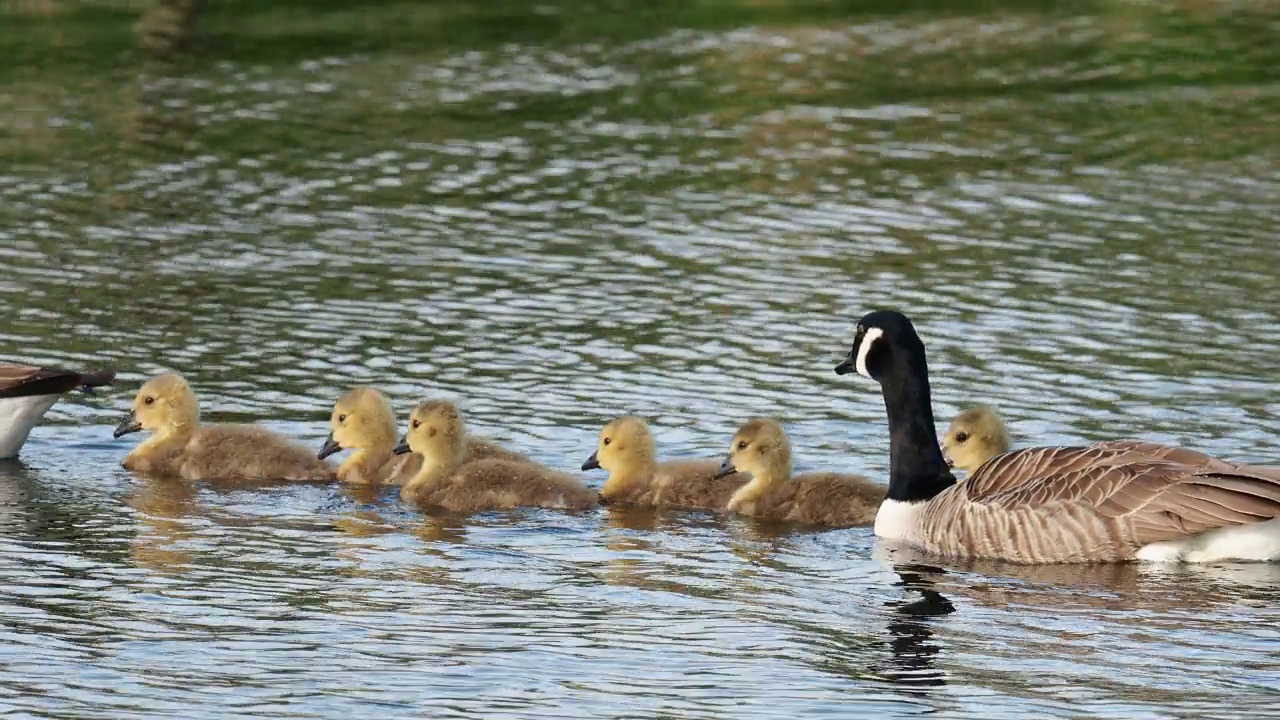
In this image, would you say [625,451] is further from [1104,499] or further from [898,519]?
[1104,499]

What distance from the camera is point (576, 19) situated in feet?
133

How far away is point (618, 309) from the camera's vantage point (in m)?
21.9

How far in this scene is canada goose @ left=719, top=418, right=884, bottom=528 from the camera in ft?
50.2

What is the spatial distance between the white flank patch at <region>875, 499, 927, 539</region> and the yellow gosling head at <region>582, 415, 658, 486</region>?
1.82 meters

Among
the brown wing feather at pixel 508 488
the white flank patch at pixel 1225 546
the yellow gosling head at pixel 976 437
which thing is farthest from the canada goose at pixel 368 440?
the white flank patch at pixel 1225 546

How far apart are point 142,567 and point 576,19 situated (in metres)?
27.6

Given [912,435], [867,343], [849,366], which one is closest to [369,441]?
[849,366]

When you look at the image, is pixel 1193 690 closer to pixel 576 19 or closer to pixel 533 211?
pixel 533 211

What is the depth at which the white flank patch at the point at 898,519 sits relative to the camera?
14.6 metres

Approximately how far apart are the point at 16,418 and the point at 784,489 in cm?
557

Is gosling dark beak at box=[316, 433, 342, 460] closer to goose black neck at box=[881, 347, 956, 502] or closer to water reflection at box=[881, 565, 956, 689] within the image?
goose black neck at box=[881, 347, 956, 502]

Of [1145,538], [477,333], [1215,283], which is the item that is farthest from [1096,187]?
[1145,538]

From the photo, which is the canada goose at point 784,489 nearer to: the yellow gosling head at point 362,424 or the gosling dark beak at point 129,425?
the yellow gosling head at point 362,424

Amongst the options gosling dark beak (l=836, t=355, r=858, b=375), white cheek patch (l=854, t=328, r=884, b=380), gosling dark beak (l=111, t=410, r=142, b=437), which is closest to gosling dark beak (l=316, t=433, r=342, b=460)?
gosling dark beak (l=111, t=410, r=142, b=437)
